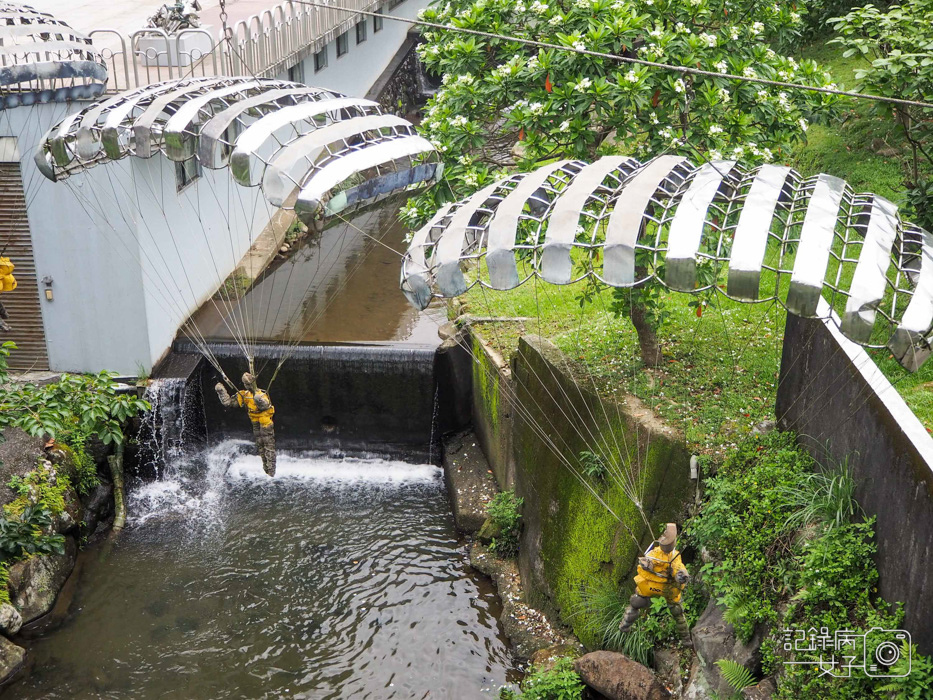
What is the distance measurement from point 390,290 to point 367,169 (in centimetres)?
816

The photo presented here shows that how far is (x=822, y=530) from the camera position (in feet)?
24.0

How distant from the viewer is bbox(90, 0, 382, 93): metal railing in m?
14.6

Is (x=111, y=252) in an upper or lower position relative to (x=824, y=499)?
upper

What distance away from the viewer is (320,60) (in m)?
21.1

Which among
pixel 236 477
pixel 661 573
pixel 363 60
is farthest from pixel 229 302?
pixel 363 60

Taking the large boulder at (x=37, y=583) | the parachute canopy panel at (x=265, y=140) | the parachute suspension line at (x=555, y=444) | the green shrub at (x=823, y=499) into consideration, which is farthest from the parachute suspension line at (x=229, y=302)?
the green shrub at (x=823, y=499)

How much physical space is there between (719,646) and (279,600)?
582cm

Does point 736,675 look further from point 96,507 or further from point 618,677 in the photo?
point 96,507

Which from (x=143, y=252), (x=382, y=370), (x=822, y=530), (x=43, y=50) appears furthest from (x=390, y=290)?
(x=822, y=530)

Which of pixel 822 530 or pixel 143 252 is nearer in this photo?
pixel 822 530

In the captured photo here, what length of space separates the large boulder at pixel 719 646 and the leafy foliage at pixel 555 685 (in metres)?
1.40

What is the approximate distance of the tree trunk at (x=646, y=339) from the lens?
10711 mm

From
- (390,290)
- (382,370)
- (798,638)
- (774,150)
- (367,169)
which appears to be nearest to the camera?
(798,638)

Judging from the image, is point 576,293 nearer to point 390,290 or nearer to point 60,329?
point 390,290
